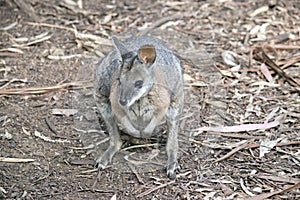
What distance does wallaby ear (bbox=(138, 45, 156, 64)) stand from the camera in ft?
13.2

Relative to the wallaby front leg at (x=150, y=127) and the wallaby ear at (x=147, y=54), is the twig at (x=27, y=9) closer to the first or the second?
the wallaby front leg at (x=150, y=127)

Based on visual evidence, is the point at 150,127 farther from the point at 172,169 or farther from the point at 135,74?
the point at 135,74

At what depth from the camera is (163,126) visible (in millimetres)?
4930

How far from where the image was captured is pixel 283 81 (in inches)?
219

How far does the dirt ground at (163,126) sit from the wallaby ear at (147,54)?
85 cm

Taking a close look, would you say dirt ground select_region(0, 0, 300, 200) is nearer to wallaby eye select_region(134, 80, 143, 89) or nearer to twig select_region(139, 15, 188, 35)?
twig select_region(139, 15, 188, 35)

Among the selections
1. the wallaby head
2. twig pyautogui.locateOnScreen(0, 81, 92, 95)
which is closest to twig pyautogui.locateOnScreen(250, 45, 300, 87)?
twig pyautogui.locateOnScreen(0, 81, 92, 95)

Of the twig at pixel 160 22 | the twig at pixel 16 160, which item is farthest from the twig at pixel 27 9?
the twig at pixel 16 160

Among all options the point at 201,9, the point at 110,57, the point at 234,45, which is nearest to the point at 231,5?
the point at 201,9

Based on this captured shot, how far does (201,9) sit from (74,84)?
204cm

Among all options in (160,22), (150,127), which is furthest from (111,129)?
(160,22)

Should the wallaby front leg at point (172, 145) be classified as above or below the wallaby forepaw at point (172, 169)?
above

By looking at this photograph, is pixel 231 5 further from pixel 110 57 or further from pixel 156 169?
pixel 156 169

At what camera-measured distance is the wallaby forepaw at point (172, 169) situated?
14.1 feet
